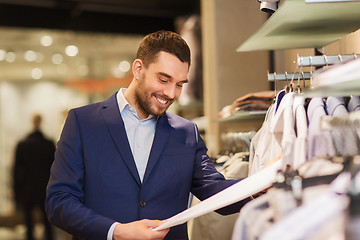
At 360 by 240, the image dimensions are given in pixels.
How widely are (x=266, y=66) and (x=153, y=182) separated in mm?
2111

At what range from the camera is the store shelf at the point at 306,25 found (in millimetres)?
1603

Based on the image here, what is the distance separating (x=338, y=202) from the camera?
947 millimetres

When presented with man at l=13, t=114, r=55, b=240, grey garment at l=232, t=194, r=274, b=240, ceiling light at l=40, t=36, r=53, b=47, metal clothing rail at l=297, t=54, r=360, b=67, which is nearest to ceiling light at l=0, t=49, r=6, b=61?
ceiling light at l=40, t=36, r=53, b=47

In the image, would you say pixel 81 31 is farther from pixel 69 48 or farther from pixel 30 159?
pixel 30 159

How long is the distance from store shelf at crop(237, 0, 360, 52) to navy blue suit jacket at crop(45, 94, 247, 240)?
0.64 m

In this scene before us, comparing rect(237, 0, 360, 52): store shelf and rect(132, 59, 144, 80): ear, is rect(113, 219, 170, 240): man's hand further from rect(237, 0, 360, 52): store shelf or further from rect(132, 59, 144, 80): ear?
rect(237, 0, 360, 52): store shelf

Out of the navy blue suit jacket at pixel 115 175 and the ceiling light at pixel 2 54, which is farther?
the ceiling light at pixel 2 54

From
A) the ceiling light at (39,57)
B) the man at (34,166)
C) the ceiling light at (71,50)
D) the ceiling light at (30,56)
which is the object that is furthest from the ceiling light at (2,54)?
the man at (34,166)

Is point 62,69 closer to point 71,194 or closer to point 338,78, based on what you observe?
point 71,194

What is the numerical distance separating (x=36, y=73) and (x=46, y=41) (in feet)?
2.72

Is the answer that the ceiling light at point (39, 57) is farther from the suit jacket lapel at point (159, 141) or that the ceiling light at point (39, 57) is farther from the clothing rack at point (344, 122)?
the clothing rack at point (344, 122)

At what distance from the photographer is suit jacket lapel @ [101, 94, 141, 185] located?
2.00 m

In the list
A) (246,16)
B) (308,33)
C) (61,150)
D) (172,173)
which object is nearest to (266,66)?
(246,16)

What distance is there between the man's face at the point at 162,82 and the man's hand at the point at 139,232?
1.85 ft
